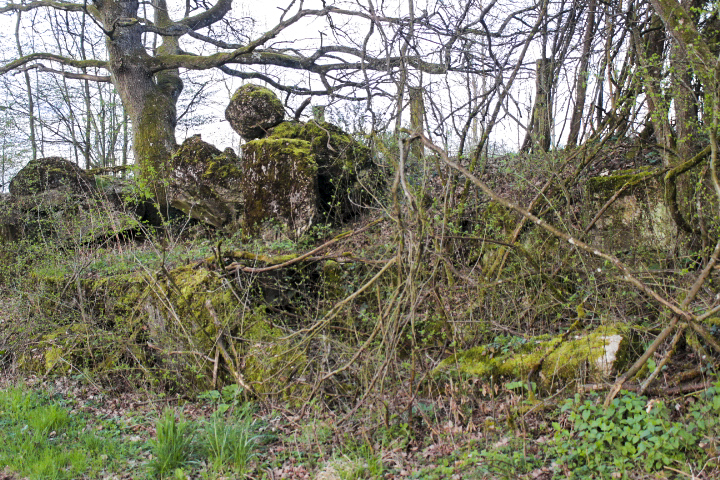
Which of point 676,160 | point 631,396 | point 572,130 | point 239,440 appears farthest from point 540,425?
point 572,130

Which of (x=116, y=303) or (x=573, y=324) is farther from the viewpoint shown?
(x=116, y=303)

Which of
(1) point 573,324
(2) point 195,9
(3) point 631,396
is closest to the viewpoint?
(3) point 631,396

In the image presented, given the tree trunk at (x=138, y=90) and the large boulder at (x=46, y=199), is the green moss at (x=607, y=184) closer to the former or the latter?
the large boulder at (x=46, y=199)

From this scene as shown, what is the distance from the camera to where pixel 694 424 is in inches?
116

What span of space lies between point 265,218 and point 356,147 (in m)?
1.73

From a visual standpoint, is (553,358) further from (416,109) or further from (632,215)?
(416,109)

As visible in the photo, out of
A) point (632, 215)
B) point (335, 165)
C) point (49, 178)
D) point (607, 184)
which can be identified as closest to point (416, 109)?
point (335, 165)

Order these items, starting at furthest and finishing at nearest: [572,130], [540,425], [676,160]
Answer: [572,130] < [676,160] < [540,425]

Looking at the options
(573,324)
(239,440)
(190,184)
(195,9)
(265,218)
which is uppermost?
(195,9)

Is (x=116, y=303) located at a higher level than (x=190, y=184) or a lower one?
lower

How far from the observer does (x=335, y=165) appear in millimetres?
7680

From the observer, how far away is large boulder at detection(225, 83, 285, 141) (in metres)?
8.67

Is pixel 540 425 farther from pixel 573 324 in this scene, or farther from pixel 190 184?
pixel 190 184

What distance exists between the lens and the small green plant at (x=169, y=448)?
3746 mm
